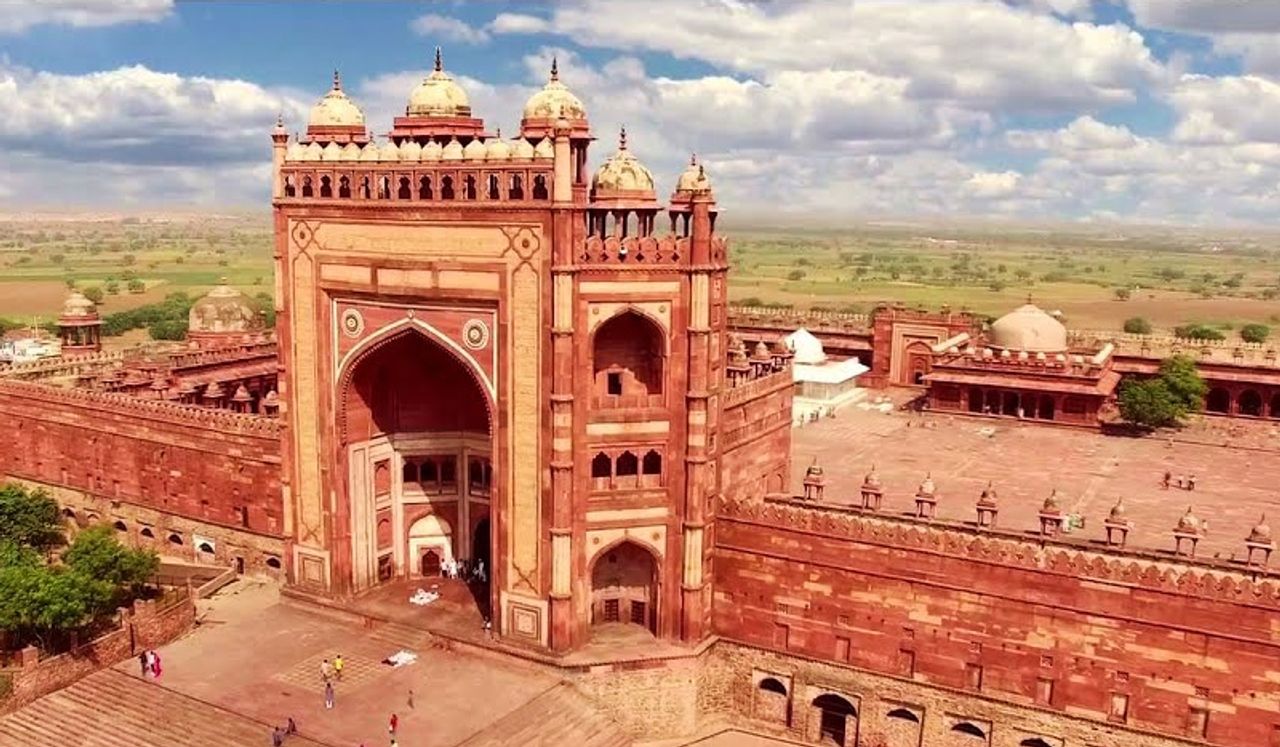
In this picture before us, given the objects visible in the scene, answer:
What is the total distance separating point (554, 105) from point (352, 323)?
8.09 metres

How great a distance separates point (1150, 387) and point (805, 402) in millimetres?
14917

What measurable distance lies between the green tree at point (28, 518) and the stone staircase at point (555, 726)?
68.6ft

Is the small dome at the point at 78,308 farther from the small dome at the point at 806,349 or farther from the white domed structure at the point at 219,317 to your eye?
the small dome at the point at 806,349

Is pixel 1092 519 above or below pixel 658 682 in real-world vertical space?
above

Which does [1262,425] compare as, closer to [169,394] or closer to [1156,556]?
[1156,556]

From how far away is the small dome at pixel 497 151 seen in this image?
76.5ft

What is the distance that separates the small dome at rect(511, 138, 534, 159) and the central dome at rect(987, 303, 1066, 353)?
32785mm

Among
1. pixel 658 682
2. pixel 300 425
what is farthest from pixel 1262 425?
pixel 300 425

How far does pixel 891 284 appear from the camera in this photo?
178625 millimetres

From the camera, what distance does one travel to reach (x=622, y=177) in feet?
86.6

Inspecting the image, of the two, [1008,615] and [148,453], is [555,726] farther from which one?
[148,453]

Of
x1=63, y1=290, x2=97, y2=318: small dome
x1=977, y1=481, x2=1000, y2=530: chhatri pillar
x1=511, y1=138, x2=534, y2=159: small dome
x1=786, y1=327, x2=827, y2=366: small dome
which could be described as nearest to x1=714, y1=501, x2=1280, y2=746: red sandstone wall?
x1=977, y1=481, x2=1000, y2=530: chhatri pillar

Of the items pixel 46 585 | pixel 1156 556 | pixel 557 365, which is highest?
pixel 557 365

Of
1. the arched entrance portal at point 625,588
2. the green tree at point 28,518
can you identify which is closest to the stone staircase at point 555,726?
the arched entrance portal at point 625,588
